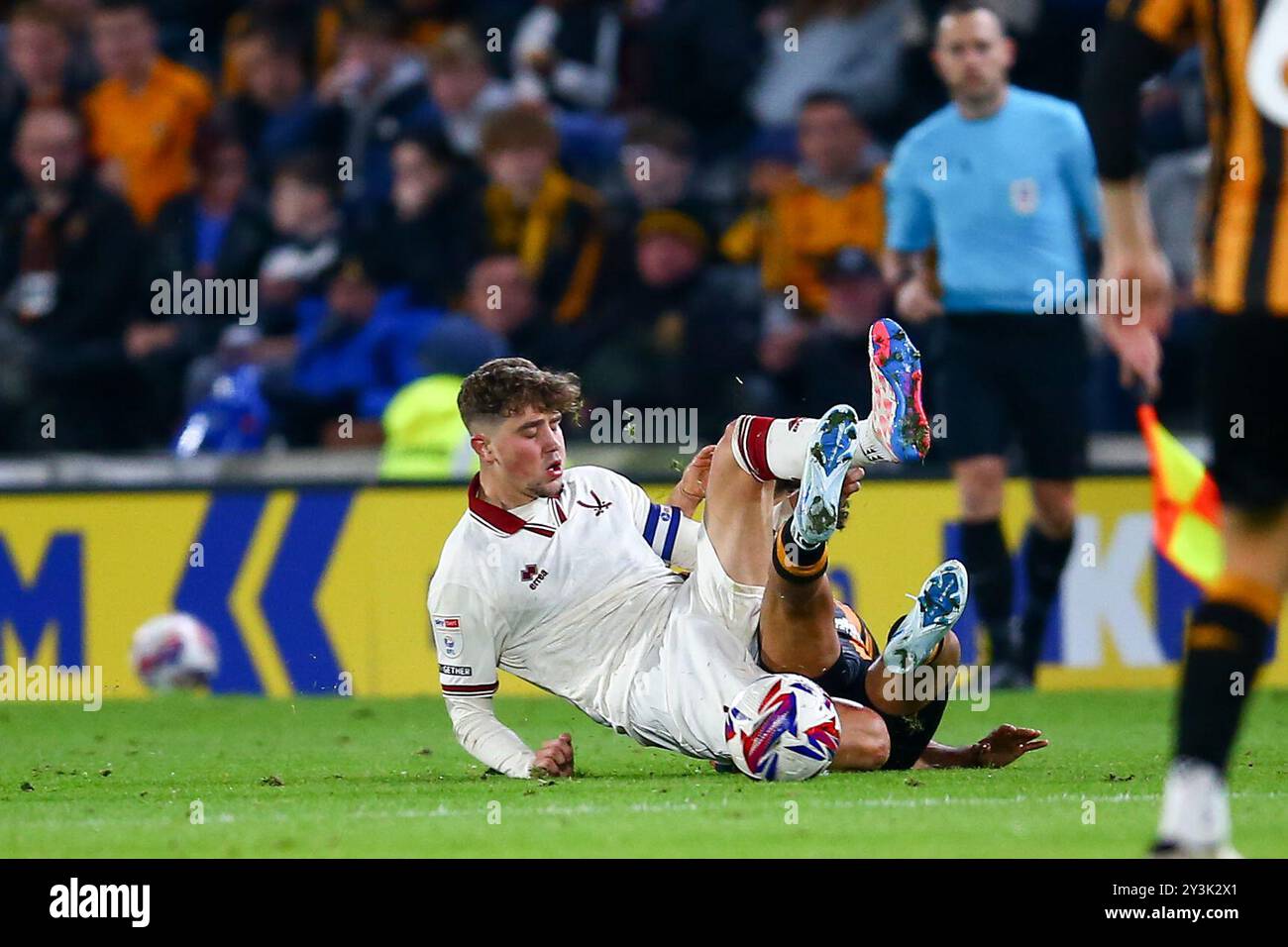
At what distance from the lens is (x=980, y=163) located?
29.9 feet

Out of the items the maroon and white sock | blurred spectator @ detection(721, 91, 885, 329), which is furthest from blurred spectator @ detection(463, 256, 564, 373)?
the maroon and white sock

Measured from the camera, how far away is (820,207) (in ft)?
35.9

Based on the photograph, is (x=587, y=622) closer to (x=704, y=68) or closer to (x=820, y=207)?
(x=820, y=207)

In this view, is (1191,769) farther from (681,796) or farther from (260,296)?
(260,296)

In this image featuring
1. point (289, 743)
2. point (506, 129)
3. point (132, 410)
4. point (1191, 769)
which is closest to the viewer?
point (1191, 769)

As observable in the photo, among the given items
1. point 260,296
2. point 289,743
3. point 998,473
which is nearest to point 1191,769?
point 289,743

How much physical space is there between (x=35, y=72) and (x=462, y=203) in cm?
310

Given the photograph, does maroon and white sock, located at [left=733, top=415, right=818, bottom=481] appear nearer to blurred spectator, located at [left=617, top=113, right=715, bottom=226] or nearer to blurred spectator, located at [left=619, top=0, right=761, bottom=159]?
blurred spectator, located at [left=617, top=113, right=715, bottom=226]

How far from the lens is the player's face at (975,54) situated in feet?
29.5

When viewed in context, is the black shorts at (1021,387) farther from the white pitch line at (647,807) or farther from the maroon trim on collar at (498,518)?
the white pitch line at (647,807)

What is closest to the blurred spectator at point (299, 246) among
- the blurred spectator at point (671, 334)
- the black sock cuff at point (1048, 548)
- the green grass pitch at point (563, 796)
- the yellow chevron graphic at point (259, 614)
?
the blurred spectator at point (671, 334)
